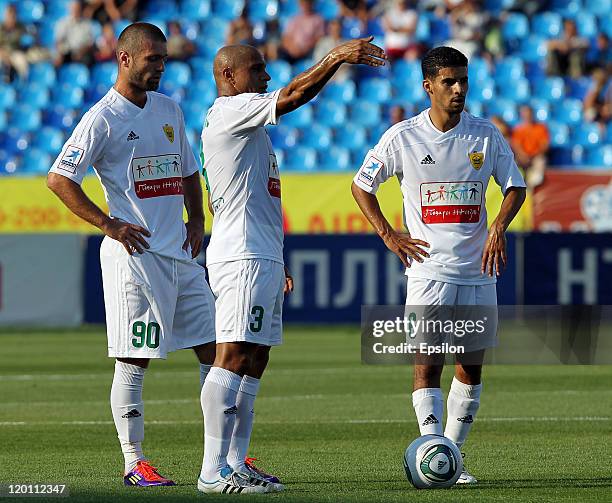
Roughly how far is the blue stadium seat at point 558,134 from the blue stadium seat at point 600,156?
17.5 inches

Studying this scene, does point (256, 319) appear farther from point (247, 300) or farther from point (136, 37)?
point (136, 37)

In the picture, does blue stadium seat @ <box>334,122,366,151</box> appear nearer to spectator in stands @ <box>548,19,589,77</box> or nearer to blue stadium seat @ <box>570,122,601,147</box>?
blue stadium seat @ <box>570,122,601,147</box>

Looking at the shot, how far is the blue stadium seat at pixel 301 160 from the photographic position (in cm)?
2269

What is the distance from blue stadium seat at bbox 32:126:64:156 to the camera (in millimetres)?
23000

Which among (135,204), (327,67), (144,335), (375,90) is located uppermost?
(375,90)

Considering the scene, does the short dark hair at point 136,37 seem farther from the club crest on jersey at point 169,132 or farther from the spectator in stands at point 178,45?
the spectator in stands at point 178,45

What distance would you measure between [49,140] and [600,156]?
926 cm

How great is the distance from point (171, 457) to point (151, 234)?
1665 millimetres

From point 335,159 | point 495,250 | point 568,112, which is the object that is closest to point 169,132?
point 495,250

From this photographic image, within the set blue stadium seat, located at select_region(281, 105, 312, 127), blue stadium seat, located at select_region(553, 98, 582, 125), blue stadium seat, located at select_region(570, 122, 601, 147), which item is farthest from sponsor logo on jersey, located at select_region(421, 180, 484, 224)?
blue stadium seat, located at select_region(553, 98, 582, 125)

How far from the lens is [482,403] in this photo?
11.2 meters

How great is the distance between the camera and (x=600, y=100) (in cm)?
2364

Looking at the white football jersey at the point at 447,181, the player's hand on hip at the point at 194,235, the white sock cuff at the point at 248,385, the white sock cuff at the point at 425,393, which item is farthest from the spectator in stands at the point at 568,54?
the white sock cuff at the point at 248,385

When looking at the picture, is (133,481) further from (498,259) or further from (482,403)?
(482,403)
